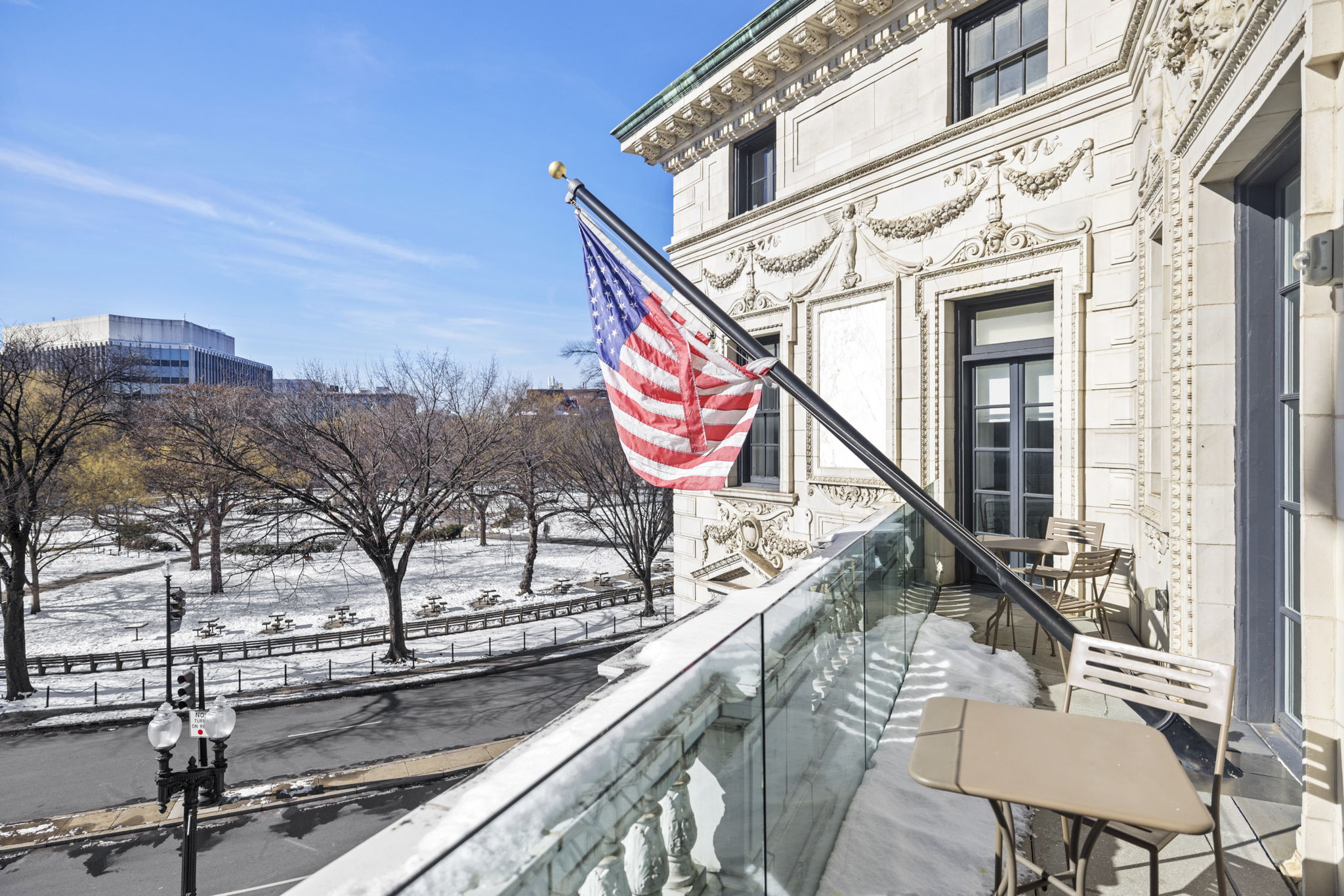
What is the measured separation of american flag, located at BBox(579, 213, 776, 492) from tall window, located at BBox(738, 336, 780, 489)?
858 cm

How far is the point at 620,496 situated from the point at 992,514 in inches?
918

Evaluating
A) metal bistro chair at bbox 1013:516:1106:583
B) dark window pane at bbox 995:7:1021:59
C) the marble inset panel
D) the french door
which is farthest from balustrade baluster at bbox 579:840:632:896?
dark window pane at bbox 995:7:1021:59

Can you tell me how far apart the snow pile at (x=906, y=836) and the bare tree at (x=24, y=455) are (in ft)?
87.9

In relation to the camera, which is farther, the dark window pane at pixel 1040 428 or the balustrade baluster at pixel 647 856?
the dark window pane at pixel 1040 428

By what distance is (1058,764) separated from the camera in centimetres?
224

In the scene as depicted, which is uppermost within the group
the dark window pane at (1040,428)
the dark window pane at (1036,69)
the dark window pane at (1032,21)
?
the dark window pane at (1032,21)

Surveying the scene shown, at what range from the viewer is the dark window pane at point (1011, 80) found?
932 centimetres

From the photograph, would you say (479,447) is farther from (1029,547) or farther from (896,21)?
(1029,547)

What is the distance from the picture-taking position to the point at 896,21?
1055 centimetres

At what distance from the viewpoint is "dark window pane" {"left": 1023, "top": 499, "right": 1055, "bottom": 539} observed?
9031mm

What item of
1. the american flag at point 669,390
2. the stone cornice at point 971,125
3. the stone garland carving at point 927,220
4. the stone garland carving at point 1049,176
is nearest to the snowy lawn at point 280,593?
the stone cornice at point 971,125

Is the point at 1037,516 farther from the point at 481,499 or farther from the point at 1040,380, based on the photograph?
the point at 481,499

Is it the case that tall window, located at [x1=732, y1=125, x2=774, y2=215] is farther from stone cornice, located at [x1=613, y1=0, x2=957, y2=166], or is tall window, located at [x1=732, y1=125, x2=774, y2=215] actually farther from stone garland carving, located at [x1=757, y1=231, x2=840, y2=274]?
stone garland carving, located at [x1=757, y1=231, x2=840, y2=274]

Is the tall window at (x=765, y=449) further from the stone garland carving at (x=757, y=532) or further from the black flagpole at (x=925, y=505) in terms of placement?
the black flagpole at (x=925, y=505)
